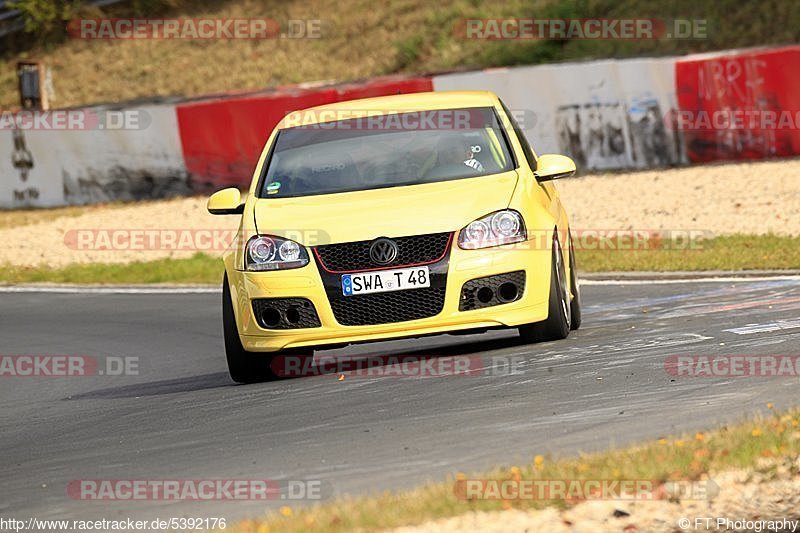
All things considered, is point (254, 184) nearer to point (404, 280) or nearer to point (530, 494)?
point (404, 280)

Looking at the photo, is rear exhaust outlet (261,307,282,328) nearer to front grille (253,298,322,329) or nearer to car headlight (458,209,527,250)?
front grille (253,298,322,329)

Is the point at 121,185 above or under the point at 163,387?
under

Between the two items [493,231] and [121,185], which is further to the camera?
[121,185]

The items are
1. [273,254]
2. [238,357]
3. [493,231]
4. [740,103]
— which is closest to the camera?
[493,231]

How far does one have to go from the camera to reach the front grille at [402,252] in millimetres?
9352

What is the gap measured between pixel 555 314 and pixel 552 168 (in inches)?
38.5

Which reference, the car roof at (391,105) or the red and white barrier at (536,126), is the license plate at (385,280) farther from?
the red and white barrier at (536,126)

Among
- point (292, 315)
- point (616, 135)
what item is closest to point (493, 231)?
point (292, 315)

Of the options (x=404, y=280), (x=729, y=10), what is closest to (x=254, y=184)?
(x=404, y=280)

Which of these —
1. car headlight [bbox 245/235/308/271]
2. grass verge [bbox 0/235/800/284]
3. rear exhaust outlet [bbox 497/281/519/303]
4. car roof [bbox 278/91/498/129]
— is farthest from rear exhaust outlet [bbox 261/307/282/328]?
grass verge [bbox 0/235/800/284]

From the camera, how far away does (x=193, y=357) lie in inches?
487

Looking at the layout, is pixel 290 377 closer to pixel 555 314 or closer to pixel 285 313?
pixel 285 313

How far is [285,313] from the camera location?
9516mm

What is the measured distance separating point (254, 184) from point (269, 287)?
3.78 feet
